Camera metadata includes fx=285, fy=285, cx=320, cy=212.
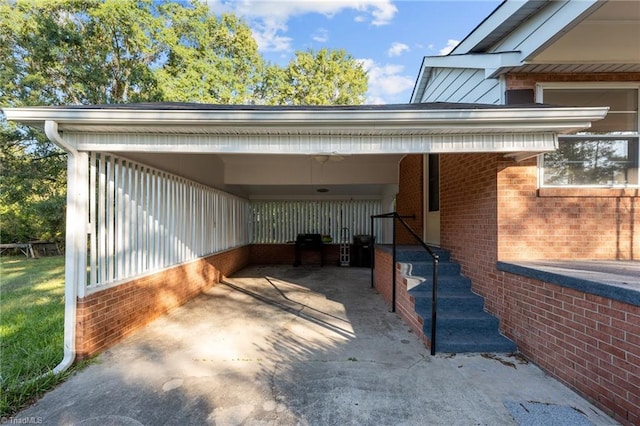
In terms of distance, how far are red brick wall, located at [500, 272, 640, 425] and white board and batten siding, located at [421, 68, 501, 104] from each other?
2.50 meters

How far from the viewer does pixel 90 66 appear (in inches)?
440

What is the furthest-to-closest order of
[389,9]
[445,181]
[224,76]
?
[224,76] → [389,9] → [445,181]

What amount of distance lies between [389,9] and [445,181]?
823 cm

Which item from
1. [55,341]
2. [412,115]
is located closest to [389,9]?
[412,115]

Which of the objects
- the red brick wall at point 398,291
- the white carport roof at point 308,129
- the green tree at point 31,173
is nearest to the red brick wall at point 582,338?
the red brick wall at point 398,291

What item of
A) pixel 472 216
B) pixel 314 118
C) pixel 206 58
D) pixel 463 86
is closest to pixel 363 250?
pixel 472 216

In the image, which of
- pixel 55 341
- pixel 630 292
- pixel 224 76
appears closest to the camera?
pixel 630 292

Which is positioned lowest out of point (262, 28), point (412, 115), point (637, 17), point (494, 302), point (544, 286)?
point (494, 302)

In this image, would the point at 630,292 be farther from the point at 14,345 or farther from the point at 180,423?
the point at 14,345

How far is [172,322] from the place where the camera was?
13.7ft

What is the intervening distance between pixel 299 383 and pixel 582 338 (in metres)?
2.44

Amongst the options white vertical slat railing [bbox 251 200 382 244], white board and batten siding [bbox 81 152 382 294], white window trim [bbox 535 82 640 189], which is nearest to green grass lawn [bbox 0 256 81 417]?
white board and batten siding [bbox 81 152 382 294]

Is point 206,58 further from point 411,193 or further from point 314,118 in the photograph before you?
point 314,118

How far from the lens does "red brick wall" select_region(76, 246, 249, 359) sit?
3016 mm
